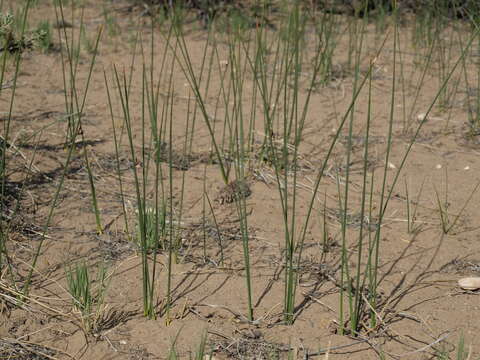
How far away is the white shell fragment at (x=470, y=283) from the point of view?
7.59 ft

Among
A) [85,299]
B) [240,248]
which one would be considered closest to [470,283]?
[240,248]

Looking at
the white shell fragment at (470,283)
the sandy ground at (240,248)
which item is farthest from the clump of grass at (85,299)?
the white shell fragment at (470,283)

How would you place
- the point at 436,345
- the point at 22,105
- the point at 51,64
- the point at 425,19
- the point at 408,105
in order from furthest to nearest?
the point at 425,19 < the point at 51,64 < the point at 408,105 < the point at 22,105 < the point at 436,345

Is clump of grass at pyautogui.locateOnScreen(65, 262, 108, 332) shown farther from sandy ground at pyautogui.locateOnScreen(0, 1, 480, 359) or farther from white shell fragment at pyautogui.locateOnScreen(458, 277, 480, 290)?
white shell fragment at pyautogui.locateOnScreen(458, 277, 480, 290)

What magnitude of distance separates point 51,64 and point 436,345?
306cm

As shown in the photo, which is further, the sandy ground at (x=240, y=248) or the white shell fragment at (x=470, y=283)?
the white shell fragment at (x=470, y=283)

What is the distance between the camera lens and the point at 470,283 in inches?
91.3

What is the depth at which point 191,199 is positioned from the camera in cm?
296

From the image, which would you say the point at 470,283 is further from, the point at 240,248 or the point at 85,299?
the point at 85,299

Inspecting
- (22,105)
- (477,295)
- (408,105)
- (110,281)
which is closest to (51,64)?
(22,105)

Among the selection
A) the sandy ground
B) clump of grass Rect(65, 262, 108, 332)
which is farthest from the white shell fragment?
clump of grass Rect(65, 262, 108, 332)

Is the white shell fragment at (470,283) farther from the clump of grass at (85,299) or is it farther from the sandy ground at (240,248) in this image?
the clump of grass at (85,299)

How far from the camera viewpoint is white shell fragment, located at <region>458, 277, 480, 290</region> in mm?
2314

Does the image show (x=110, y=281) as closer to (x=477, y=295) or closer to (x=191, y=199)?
(x=191, y=199)
